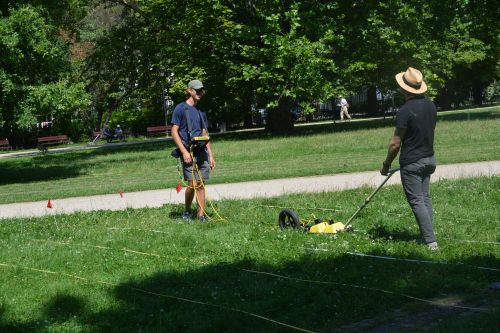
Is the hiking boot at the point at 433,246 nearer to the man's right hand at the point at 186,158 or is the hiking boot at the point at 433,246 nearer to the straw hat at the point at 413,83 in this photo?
the straw hat at the point at 413,83

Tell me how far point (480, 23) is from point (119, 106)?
27532 mm

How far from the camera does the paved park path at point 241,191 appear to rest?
13.1 m

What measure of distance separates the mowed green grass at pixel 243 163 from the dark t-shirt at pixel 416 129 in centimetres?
826

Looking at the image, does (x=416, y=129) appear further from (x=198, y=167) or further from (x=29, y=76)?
(x=29, y=76)

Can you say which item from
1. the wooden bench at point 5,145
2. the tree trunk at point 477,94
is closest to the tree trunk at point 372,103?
the tree trunk at point 477,94

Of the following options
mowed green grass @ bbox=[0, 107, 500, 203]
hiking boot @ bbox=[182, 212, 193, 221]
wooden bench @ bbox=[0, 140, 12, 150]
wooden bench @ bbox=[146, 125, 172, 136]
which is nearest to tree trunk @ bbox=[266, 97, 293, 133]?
mowed green grass @ bbox=[0, 107, 500, 203]

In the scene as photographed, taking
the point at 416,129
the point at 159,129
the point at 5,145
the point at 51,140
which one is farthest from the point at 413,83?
the point at 5,145

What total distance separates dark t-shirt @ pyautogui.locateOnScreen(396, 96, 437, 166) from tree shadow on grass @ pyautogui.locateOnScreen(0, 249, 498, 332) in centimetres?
107

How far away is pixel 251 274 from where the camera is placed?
723 centimetres

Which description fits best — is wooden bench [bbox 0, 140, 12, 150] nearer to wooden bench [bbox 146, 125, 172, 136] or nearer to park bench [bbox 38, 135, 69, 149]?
park bench [bbox 38, 135, 69, 149]

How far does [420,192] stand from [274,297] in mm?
2310

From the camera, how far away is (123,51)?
35438 mm

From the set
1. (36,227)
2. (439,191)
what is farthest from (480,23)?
(36,227)

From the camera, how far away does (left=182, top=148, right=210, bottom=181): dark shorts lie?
10430 millimetres
